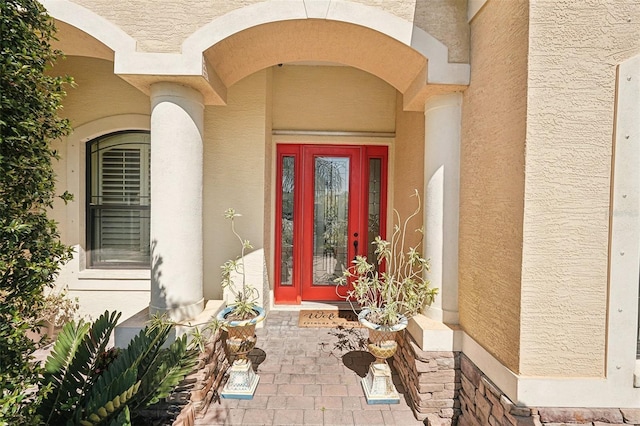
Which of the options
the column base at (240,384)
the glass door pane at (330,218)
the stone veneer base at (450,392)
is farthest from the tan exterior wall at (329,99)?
the column base at (240,384)

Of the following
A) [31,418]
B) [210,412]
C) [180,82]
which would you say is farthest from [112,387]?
[180,82]

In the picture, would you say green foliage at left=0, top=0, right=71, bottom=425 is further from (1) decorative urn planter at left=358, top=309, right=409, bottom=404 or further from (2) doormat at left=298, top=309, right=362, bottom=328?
(2) doormat at left=298, top=309, right=362, bottom=328

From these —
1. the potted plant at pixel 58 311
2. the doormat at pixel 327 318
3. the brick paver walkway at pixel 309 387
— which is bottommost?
the brick paver walkway at pixel 309 387

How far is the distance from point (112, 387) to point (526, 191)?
3.20 meters

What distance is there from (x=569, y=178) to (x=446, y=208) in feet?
3.61

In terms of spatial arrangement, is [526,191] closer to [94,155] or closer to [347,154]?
[347,154]

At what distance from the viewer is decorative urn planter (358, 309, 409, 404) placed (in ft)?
10.1

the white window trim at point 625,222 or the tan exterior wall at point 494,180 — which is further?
the tan exterior wall at point 494,180

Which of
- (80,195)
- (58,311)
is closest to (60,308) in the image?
(58,311)

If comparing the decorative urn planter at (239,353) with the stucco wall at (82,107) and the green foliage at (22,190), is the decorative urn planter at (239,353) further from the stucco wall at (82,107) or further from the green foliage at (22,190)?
the stucco wall at (82,107)

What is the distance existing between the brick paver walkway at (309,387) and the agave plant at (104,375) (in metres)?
0.76

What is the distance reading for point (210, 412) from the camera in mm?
2959

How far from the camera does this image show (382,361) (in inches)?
126

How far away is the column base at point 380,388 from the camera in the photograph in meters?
3.08
